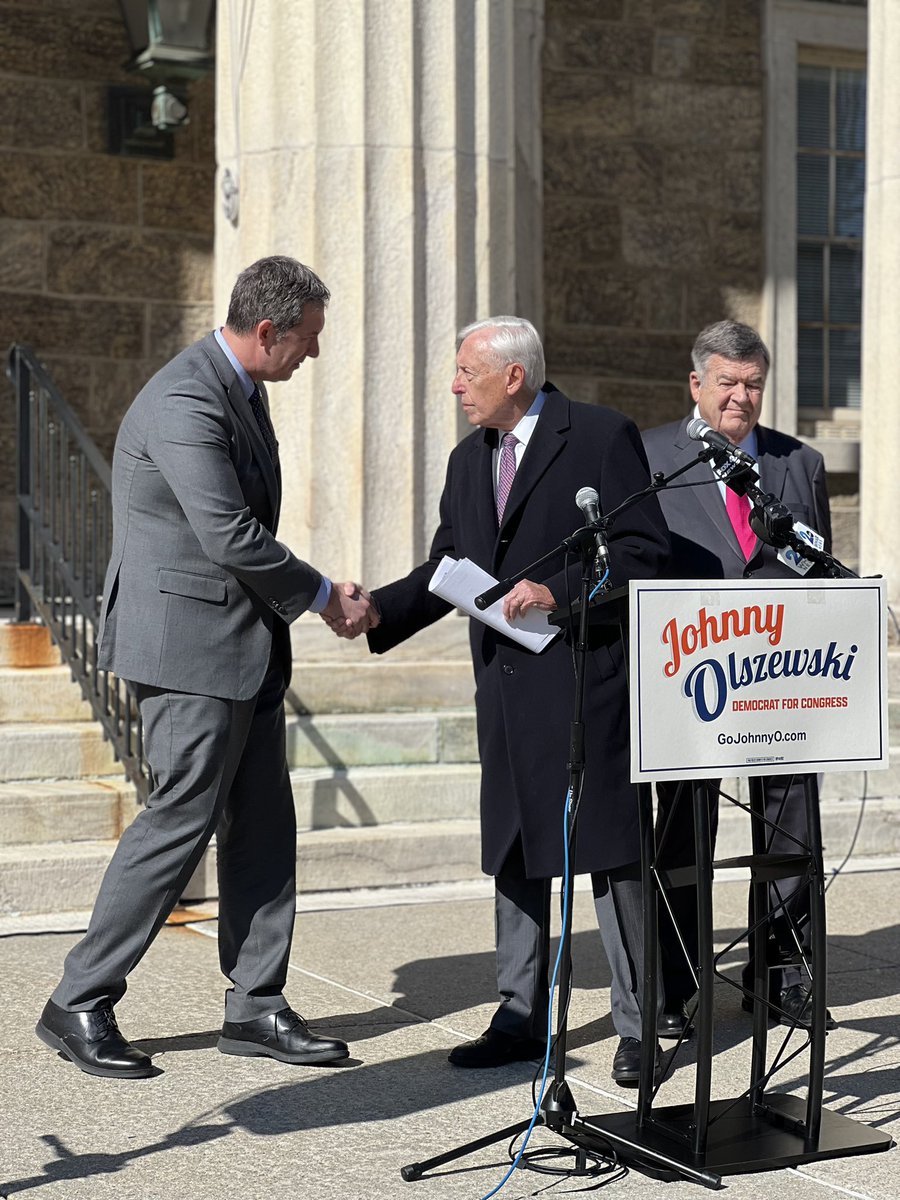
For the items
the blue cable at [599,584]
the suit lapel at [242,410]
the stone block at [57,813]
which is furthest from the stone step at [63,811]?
the blue cable at [599,584]

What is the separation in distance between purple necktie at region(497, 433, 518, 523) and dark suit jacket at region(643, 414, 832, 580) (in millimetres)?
688

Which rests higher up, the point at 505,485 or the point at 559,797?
the point at 505,485

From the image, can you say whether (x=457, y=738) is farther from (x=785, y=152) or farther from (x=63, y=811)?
(x=785, y=152)

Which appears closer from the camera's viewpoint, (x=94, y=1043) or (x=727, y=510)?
(x=94, y=1043)

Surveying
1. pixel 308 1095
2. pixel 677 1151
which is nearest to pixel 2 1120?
pixel 308 1095

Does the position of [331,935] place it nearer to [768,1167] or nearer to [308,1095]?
[308,1095]

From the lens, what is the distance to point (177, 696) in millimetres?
4660

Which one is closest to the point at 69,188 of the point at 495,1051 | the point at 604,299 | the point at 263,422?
the point at 604,299

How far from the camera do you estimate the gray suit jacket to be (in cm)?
457

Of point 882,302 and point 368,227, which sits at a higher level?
point 368,227

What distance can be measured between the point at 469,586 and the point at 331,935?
2.16m

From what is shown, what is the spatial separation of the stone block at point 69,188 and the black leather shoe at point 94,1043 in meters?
6.59

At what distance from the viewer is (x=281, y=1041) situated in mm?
4715

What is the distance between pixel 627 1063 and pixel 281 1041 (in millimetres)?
900
